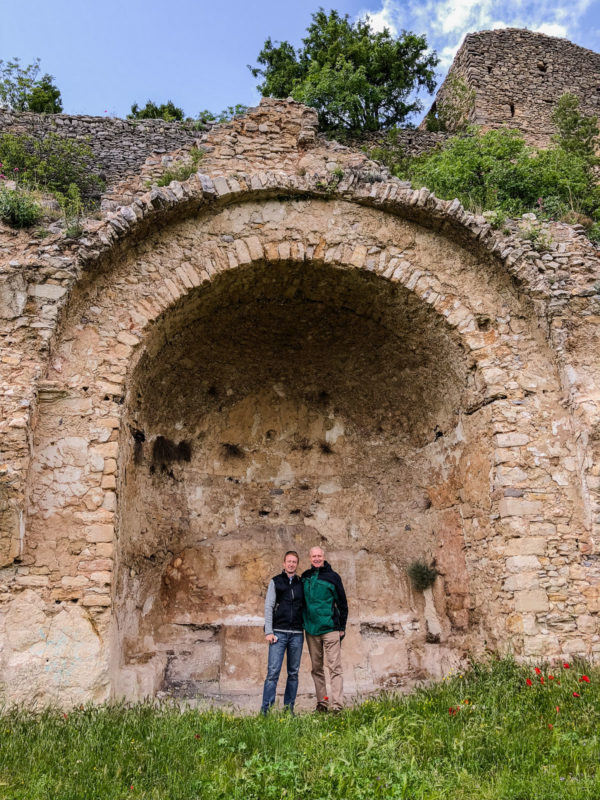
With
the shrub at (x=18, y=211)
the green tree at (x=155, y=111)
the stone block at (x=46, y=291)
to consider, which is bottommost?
the stone block at (x=46, y=291)

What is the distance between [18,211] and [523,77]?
1523cm

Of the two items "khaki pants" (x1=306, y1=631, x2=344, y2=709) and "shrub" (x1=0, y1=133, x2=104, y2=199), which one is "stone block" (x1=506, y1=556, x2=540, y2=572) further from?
"shrub" (x1=0, y1=133, x2=104, y2=199)

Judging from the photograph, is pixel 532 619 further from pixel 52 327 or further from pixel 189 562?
pixel 52 327

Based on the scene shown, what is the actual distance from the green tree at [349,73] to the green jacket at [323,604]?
11.6 m

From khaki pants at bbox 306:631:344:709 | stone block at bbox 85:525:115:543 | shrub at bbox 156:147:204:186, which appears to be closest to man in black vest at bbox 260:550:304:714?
khaki pants at bbox 306:631:344:709

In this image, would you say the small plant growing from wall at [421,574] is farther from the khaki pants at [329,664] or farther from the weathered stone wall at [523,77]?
the weathered stone wall at [523,77]

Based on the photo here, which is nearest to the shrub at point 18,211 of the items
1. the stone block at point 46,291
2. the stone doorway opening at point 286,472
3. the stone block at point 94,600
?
the stone block at point 46,291

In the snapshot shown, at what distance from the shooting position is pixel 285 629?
5.28 meters

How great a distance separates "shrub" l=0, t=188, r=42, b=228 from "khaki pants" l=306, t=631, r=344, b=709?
473 centimetres

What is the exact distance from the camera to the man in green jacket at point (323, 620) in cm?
523

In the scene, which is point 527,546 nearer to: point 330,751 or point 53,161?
point 330,751

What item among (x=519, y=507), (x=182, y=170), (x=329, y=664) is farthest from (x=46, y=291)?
(x=519, y=507)

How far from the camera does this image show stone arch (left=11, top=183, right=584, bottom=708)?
5.31 m

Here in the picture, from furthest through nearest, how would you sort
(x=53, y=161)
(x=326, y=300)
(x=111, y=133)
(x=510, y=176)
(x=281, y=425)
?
(x=111, y=133) → (x=53, y=161) → (x=510, y=176) → (x=281, y=425) → (x=326, y=300)
